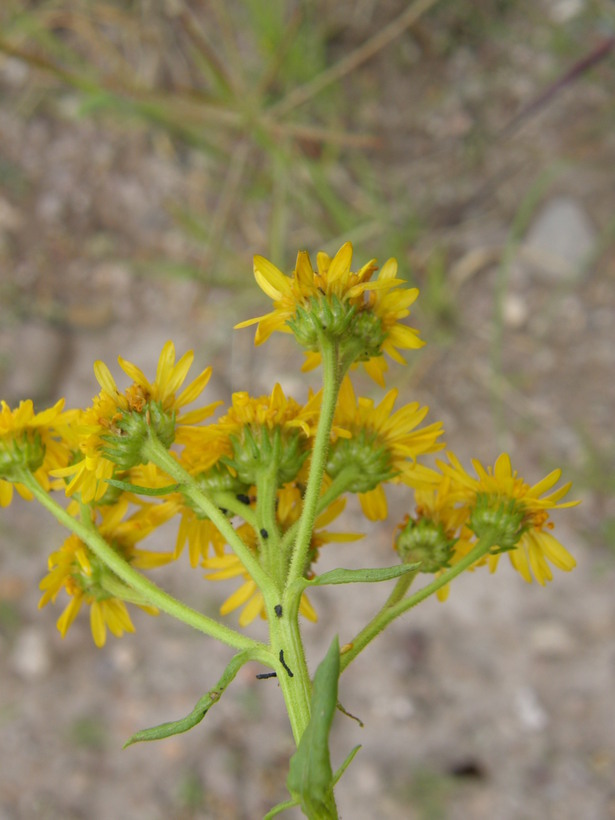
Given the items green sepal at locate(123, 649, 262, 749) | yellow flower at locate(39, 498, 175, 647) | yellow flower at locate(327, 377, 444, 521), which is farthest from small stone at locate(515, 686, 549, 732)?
green sepal at locate(123, 649, 262, 749)

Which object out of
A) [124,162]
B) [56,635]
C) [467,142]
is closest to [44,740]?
[56,635]

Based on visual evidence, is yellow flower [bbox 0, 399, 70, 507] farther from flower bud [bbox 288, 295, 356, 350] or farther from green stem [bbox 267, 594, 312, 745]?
green stem [bbox 267, 594, 312, 745]

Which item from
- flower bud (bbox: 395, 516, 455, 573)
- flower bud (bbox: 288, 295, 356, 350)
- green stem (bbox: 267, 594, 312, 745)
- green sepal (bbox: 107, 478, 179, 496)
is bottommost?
green stem (bbox: 267, 594, 312, 745)

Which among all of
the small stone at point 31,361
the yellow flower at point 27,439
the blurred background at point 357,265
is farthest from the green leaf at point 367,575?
the small stone at point 31,361

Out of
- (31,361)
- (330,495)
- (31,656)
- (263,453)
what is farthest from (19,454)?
(31,361)

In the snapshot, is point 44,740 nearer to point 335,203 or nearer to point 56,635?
point 56,635

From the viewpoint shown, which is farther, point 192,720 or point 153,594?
point 153,594

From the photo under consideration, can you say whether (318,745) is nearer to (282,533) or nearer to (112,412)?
(282,533)
